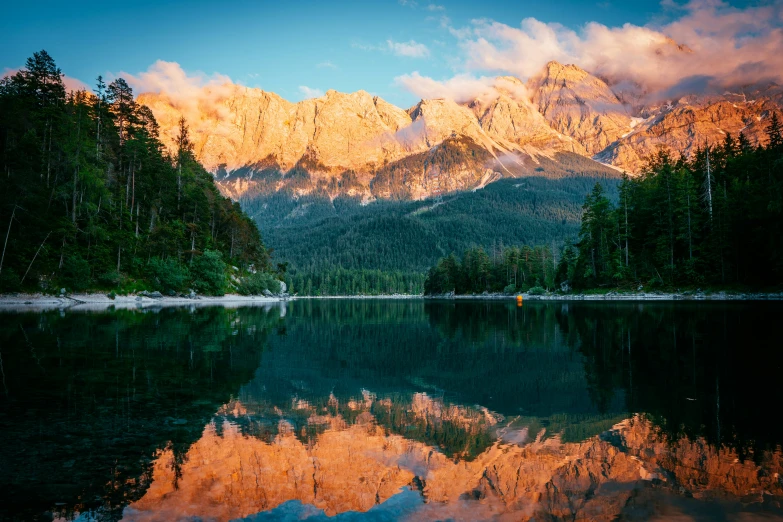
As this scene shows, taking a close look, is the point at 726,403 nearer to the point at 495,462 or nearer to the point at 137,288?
the point at 495,462

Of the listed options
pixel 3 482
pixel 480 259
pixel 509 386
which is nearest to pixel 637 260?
pixel 480 259

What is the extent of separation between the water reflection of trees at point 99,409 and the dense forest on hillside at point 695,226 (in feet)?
192

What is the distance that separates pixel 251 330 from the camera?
33188 millimetres

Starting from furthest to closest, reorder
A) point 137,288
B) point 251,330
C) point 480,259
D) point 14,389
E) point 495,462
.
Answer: point 480,259
point 137,288
point 251,330
point 14,389
point 495,462

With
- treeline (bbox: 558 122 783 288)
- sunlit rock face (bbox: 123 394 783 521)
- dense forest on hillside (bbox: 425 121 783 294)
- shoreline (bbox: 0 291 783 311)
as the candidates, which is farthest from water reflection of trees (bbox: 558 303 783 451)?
shoreline (bbox: 0 291 783 311)

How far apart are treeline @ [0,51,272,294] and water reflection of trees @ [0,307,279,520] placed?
37.9m

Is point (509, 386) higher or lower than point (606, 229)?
lower

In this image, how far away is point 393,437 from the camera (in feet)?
33.1

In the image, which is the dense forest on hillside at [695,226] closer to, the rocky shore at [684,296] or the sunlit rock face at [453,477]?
the rocky shore at [684,296]

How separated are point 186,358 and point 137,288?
54544 millimetres

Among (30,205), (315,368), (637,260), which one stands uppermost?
(30,205)

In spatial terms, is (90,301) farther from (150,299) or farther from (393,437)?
(393,437)

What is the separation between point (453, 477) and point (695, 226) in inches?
2996

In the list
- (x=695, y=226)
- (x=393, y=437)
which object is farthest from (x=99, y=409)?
(x=695, y=226)
